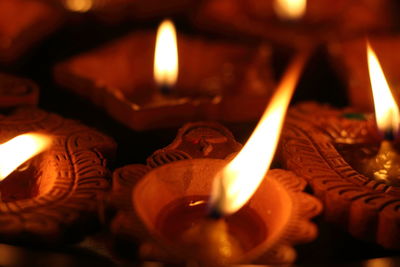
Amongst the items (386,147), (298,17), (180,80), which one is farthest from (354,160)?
(298,17)

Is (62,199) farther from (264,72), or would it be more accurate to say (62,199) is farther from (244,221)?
(264,72)

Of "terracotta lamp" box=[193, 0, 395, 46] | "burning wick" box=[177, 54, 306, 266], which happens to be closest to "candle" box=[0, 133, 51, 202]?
"burning wick" box=[177, 54, 306, 266]

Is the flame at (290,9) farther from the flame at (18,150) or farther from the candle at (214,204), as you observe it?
the flame at (18,150)

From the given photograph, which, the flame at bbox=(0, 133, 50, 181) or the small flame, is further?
the small flame

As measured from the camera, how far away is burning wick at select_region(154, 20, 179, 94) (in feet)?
3.49

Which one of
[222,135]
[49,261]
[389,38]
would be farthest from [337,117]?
[49,261]

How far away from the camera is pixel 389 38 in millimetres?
1206

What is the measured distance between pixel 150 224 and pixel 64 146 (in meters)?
0.21

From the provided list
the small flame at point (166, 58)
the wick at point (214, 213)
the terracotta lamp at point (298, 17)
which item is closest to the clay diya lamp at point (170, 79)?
the small flame at point (166, 58)

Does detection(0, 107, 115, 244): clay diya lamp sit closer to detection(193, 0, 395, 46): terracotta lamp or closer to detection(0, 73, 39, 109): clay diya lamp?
detection(0, 73, 39, 109): clay diya lamp

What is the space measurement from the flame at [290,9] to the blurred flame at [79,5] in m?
0.45

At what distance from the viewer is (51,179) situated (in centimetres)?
73

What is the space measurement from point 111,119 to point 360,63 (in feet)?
1.62

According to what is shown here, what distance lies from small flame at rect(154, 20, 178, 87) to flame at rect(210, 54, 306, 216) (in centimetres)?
33
